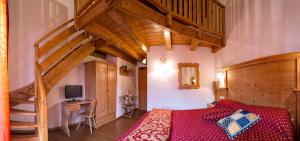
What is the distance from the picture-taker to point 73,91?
4.12 meters

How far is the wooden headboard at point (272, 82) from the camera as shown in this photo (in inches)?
72.1

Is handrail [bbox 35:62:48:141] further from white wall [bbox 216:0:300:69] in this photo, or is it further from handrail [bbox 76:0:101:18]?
white wall [bbox 216:0:300:69]

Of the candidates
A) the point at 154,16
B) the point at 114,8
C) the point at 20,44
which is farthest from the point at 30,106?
the point at 154,16

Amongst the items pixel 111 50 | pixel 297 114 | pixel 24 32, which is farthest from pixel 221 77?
pixel 24 32

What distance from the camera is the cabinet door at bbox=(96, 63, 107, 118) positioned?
4328 millimetres

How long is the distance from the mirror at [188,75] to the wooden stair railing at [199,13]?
1.06m

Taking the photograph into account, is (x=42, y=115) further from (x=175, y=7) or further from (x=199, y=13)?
(x=199, y=13)

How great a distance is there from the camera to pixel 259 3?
2510mm

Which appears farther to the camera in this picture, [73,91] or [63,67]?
[73,91]

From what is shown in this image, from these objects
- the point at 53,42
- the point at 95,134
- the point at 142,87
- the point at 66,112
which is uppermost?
the point at 53,42

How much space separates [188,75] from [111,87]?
240 cm

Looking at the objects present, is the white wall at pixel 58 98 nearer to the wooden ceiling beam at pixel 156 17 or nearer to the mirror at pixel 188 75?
the mirror at pixel 188 75

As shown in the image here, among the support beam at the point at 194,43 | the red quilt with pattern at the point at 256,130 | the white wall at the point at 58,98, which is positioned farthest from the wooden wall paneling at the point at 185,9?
the white wall at the point at 58,98

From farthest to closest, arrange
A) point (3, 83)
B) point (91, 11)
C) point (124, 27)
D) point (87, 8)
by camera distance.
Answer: point (124, 27), point (87, 8), point (91, 11), point (3, 83)
